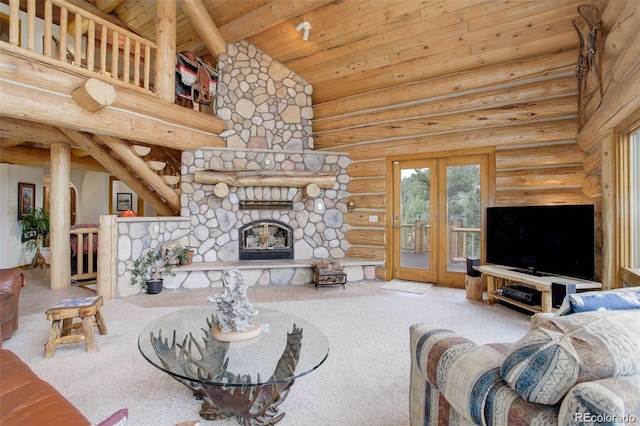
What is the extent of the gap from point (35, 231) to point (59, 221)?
2614mm

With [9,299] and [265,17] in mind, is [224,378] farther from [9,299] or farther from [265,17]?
[265,17]

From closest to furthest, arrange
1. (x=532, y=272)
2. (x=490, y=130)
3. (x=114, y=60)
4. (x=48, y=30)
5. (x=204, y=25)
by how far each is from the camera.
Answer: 1. (x=48, y=30)
2. (x=532, y=272)
3. (x=114, y=60)
4. (x=490, y=130)
5. (x=204, y=25)

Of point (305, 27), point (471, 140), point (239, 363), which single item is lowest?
point (239, 363)

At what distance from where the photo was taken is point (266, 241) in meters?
5.61

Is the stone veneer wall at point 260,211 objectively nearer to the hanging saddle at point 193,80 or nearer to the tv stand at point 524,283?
the hanging saddle at point 193,80

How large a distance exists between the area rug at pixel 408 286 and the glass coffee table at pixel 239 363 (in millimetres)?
3047

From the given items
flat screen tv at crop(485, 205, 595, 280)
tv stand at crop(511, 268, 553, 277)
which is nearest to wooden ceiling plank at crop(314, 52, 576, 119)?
flat screen tv at crop(485, 205, 595, 280)

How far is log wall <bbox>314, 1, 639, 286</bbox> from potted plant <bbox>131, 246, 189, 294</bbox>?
112 inches

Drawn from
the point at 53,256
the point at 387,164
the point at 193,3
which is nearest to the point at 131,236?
the point at 53,256

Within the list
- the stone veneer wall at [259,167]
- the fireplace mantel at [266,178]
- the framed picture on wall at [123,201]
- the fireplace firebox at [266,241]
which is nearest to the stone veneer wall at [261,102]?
the stone veneer wall at [259,167]

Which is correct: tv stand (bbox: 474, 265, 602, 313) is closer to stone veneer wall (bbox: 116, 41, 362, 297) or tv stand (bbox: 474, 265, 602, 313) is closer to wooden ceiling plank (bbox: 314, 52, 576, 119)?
stone veneer wall (bbox: 116, 41, 362, 297)

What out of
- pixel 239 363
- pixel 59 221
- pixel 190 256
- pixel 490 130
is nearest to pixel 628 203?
pixel 490 130

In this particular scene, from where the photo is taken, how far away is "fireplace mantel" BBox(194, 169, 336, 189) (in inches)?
202

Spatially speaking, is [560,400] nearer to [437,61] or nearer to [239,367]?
[239,367]
